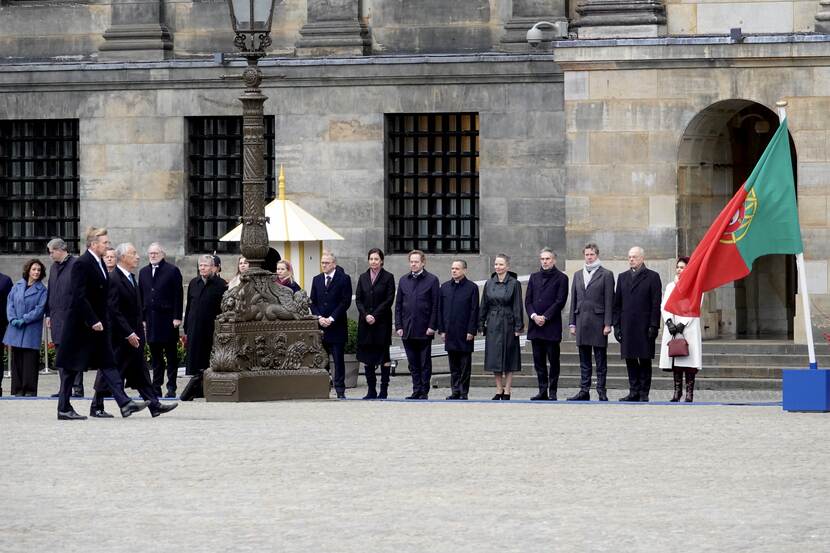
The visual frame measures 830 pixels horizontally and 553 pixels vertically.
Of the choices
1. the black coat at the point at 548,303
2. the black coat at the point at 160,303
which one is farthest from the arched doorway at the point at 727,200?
the black coat at the point at 160,303

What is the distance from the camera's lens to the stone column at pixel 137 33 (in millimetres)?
30750

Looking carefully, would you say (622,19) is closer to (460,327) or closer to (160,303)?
(460,327)

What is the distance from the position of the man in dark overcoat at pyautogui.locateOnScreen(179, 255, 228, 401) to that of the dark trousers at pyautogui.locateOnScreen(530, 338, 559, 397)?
3248mm

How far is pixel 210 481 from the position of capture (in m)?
13.1

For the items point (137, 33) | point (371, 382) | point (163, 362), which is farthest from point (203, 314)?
point (137, 33)

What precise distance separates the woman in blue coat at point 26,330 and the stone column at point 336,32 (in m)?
8.29

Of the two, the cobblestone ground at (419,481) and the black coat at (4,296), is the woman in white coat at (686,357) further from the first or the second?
the black coat at (4,296)

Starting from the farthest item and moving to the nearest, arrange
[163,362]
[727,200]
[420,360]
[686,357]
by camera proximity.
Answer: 1. [727,200]
2. [163,362]
3. [420,360]
4. [686,357]

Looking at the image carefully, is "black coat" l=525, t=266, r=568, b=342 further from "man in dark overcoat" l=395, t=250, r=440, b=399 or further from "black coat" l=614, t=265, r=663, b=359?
"man in dark overcoat" l=395, t=250, r=440, b=399

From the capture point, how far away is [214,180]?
3097 cm

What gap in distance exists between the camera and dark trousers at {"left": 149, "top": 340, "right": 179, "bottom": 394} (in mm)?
22672

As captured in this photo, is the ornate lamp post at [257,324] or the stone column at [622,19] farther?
the stone column at [622,19]

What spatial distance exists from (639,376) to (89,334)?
6.19m

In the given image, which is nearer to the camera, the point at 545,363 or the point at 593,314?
the point at 593,314
